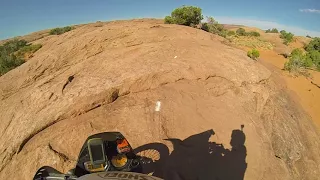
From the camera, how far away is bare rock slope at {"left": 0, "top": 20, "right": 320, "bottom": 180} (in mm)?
6762

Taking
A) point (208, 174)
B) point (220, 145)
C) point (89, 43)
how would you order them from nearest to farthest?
point (208, 174), point (220, 145), point (89, 43)

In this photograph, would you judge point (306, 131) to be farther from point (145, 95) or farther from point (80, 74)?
point (80, 74)

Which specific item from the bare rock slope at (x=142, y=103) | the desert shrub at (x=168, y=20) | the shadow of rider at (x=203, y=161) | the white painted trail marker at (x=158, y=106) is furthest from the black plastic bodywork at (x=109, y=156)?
the desert shrub at (x=168, y=20)

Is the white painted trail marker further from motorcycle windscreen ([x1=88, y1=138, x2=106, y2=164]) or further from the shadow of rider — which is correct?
motorcycle windscreen ([x1=88, y1=138, x2=106, y2=164])

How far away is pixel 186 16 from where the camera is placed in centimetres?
2188

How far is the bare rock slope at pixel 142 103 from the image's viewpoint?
6762 mm

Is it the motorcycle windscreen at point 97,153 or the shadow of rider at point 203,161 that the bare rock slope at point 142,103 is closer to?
the shadow of rider at point 203,161

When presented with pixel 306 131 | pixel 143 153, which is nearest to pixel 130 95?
pixel 143 153

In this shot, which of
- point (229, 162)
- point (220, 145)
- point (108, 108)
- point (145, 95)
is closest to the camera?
point (229, 162)

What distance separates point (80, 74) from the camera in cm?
821

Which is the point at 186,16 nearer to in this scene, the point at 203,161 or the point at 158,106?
the point at 158,106

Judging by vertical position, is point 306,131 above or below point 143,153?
below

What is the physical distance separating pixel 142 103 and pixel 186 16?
15.7 metres

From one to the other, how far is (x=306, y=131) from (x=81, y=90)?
27.2 ft
